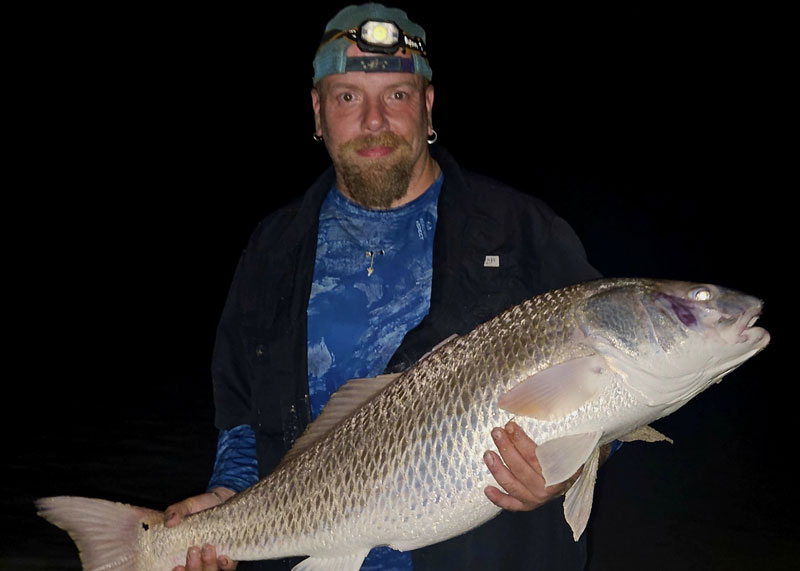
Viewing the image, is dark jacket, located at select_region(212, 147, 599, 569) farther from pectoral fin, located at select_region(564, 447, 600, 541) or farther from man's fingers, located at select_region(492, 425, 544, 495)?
man's fingers, located at select_region(492, 425, 544, 495)

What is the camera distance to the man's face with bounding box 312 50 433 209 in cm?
339

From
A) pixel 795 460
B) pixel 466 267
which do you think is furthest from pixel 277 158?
pixel 466 267

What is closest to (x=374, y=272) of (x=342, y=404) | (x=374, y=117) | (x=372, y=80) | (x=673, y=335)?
(x=342, y=404)

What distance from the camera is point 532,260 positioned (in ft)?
10.3

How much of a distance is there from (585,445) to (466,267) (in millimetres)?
974

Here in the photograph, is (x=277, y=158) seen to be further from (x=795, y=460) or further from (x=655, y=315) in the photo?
(x=655, y=315)

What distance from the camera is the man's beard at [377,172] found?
132 inches

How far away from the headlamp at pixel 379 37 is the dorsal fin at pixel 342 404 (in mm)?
1588

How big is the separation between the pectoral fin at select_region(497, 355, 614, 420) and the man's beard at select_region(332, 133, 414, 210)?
1295 mm

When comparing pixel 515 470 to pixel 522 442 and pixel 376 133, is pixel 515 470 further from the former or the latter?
pixel 376 133

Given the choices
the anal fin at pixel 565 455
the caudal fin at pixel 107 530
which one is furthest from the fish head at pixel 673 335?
the caudal fin at pixel 107 530

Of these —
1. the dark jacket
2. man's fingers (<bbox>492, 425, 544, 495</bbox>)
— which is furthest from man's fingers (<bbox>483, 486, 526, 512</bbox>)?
the dark jacket

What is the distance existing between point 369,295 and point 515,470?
109 cm

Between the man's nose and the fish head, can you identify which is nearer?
the fish head
